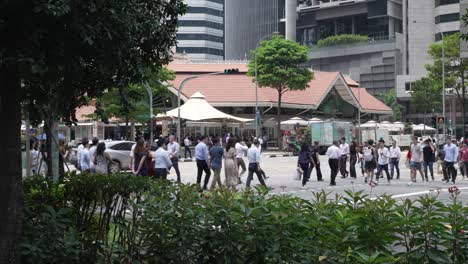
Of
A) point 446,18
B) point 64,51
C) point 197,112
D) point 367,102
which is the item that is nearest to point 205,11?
point 446,18

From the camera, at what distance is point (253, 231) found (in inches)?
234

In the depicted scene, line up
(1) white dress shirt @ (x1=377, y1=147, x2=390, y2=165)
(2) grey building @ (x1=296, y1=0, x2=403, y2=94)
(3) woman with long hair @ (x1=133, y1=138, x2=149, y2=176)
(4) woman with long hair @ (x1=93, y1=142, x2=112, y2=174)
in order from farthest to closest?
(2) grey building @ (x1=296, y1=0, x2=403, y2=94) < (1) white dress shirt @ (x1=377, y1=147, x2=390, y2=165) < (4) woman with long hair @ (x1=93, y1=142, x2=112, y2=174) < (3) woman with long hair @ (x1=133, y1=138, x2=149, y2=176)

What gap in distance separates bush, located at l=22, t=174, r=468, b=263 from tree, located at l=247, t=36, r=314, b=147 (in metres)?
54.3

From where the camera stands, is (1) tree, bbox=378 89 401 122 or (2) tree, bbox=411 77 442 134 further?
(1) tree, bbox=378 89 401 122

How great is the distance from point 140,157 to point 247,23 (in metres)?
129

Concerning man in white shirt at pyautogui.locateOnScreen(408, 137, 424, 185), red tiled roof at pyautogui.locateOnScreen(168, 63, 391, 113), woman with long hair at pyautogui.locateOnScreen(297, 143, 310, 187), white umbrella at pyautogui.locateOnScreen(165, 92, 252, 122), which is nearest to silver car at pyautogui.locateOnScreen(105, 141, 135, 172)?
white umbrella at pyautogui.locateOnScreen(165, 92, 252, 122)

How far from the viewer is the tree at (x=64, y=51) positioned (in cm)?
574

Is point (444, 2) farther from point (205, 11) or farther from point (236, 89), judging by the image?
point (205, 11)

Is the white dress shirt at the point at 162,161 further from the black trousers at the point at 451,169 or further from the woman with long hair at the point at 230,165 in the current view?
the black trousers at the point at 451,169

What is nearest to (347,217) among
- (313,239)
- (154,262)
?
(313,239)

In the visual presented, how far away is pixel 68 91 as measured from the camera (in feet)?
24.5

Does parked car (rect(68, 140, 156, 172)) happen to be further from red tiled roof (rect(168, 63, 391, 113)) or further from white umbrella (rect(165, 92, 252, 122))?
red tiled roof (rect(168, 63, 391, 113))

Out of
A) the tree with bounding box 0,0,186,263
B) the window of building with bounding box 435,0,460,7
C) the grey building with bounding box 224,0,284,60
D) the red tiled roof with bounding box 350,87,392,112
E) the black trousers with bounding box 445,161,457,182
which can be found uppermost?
the grey building with bounding box 224,0,284,60

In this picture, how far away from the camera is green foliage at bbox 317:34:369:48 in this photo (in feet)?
388
